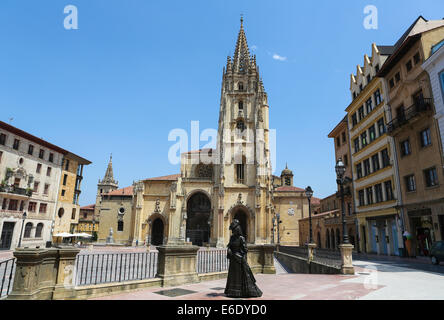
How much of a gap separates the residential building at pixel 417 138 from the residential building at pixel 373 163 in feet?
3.78

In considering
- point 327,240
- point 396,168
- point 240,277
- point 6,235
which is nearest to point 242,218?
point 327,240

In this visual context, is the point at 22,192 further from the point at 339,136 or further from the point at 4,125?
the point at 339,136

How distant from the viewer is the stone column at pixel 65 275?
21.8ft

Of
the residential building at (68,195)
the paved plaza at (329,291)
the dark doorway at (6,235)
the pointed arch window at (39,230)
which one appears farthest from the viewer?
the residential building at (68,195)

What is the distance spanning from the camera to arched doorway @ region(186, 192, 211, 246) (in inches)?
1772

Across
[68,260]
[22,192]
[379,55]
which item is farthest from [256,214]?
[68,260]

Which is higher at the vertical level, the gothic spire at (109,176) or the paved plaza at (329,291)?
the gothic spire at (109,176)

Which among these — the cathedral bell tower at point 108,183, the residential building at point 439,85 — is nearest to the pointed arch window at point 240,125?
the residential building at point 439,85

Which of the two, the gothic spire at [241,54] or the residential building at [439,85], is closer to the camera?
the residential building at [439,85]

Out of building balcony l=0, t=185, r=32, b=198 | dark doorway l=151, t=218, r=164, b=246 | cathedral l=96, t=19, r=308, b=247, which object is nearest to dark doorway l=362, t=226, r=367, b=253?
cathedral l=96, t=19, r=308, b=247

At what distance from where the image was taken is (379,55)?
2534 centimetres

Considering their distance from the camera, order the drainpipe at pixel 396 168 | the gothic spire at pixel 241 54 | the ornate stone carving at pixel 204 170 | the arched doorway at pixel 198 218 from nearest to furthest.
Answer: the drainpipe at pixel 396 168, the arched doorway at pixel 198 218, the ornate stone carving at pixel 204 170, the gothic spire at pixel 241 54

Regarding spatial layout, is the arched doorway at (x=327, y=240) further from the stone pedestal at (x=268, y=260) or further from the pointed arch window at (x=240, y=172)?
the stone pedestal at (x=268, y=260)
